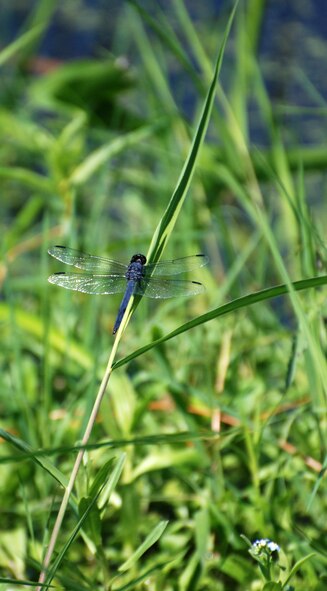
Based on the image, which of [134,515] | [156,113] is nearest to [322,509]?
[134,515]

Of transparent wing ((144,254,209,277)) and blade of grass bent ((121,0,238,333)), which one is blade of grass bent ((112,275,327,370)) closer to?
blade of grass bent ((121,0,238,333))

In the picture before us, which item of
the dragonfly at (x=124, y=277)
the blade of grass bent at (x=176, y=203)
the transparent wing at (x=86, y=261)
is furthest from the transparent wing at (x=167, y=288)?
the blade of grass bent at (x=176, y=203)

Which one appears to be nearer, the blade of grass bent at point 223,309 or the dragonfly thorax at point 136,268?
the blade of grass bent at point 223,309

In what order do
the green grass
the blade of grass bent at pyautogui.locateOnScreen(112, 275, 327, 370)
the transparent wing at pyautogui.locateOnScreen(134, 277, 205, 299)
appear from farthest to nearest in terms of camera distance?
the transparent wing at pyautogui.locateOnScreen(134, 277, 205, 299) < the green grass < the blade of grass bent at pyautogui.locateOnScreen(112, 275, 327, 370)

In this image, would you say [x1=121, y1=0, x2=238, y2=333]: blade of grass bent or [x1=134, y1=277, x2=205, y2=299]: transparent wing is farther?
[x1=134, y1=277, x2=205, y2=299]: transparent wing

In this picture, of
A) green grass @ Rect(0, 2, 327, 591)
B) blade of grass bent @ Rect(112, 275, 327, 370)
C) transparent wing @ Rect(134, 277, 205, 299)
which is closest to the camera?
blade of grass bent @ Rect(112, 275, 327, 370)

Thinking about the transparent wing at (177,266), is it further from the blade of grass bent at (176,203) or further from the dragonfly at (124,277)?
the blade of grass bent at (176,203)

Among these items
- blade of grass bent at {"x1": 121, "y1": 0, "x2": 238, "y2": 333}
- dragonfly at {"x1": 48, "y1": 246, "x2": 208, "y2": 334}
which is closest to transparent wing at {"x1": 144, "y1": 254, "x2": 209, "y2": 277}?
dragonfly at {"x1": 48, "y1": 246, "x2": 208, "y2": 334}

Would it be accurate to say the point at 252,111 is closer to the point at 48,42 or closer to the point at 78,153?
the point at 48,42
